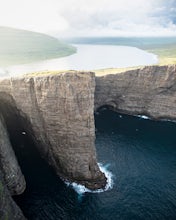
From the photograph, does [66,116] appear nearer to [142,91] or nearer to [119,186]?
[119,186]

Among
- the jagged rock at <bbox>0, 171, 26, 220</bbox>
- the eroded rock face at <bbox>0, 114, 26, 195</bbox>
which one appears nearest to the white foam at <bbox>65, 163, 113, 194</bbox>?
the eroded rock face at <bbox>0, 114, 26, 195</bbox>

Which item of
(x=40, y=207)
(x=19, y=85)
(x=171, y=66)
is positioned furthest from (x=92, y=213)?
(x=171, y=66)

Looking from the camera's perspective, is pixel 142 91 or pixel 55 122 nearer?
pixel 55 122

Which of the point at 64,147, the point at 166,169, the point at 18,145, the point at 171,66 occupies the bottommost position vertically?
the point at 166,169

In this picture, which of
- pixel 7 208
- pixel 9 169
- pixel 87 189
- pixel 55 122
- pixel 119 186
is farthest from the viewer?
pixel 119 186

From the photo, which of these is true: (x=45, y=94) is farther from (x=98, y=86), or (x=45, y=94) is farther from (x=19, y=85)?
Result: (x=98, y=86)

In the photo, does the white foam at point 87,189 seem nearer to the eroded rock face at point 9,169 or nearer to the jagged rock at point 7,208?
the eroded rock face at point 9,169

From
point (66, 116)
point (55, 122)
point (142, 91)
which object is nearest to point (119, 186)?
point (66, 116)
